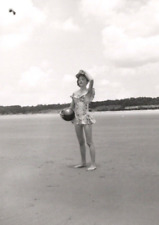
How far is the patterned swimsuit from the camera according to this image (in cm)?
716

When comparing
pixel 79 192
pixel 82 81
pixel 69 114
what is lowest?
pixel 79 192

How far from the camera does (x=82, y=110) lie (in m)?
7.22

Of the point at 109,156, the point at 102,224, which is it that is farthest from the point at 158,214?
the point at 109,156

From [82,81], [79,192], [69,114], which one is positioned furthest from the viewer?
[69,114]

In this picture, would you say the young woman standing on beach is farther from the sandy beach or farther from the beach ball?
the sandy beach

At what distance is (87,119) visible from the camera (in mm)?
7172

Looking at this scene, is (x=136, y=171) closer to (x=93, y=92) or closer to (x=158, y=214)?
(x=93, y=92)

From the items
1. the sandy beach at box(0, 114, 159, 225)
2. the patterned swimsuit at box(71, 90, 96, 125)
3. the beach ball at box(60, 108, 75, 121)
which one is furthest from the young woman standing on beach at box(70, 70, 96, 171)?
the sandy beach at box(0, 114, 159, 225)

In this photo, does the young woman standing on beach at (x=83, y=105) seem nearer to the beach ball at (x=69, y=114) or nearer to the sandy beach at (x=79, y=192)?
the beach ball at (x=69, y=114)

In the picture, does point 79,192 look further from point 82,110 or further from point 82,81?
point 82,81

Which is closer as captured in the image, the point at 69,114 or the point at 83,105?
the point at 83,105

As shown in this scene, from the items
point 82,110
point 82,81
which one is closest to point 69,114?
point 82,110

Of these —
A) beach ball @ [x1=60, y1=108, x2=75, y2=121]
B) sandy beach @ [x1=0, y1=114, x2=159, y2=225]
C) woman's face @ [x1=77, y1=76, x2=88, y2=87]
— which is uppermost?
woman's face @ [x1=77, y1=76, x2=88, y2=87]

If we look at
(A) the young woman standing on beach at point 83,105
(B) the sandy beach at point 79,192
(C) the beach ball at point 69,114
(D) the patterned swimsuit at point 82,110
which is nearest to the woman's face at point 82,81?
(A) the young woman standing on beach at point 83,105
